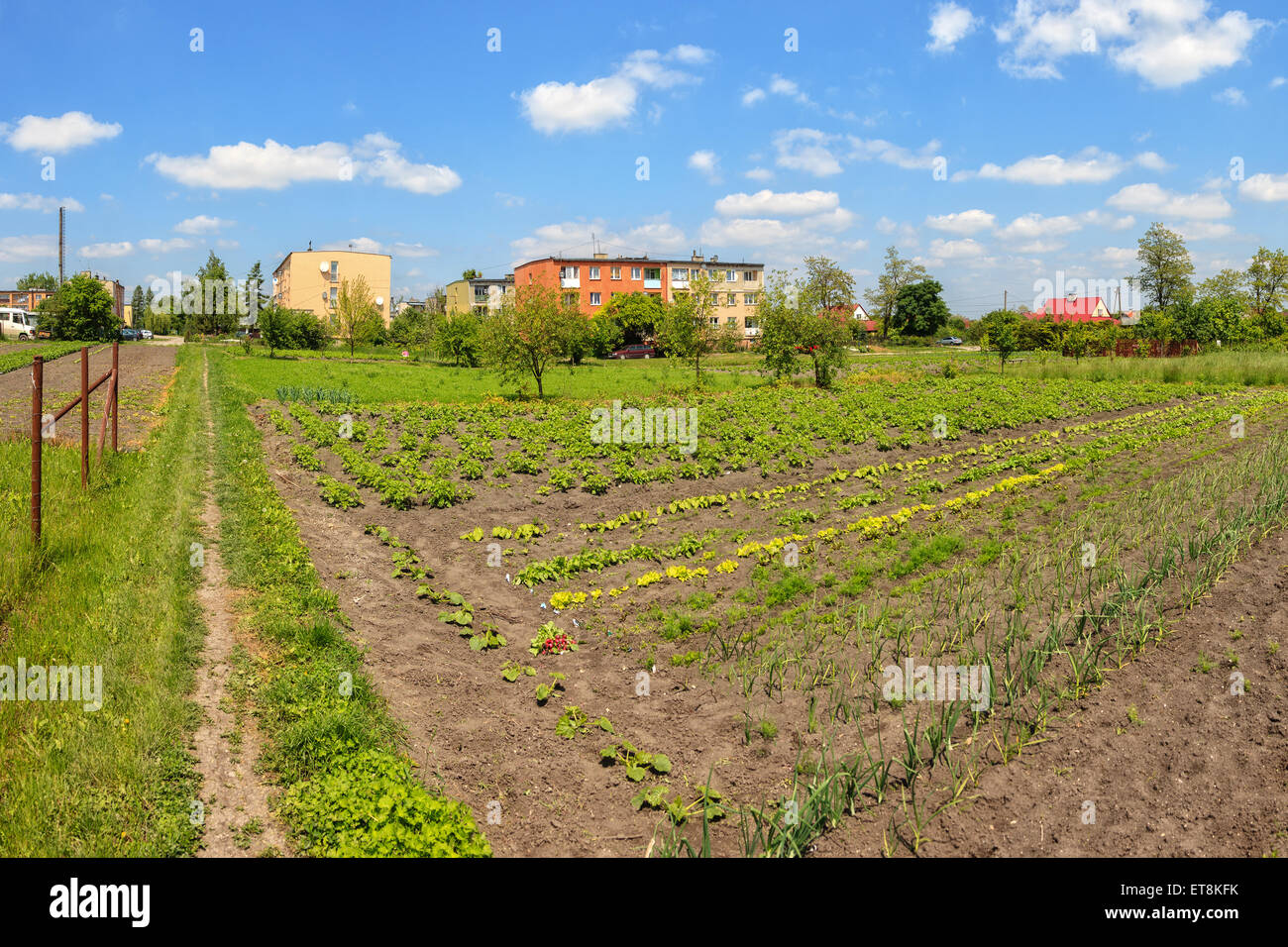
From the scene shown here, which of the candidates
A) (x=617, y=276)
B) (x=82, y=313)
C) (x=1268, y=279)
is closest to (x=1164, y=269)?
(x=1268, y=279)

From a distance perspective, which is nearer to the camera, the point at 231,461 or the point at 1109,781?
the point at 1109,781

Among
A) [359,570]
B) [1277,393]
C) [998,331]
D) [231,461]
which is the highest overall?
[998,331]

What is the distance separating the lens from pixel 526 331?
3002 centimetres

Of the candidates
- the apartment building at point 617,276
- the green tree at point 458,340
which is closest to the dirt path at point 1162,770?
the green tree at point 458,340

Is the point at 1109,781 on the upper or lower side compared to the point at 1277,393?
lower

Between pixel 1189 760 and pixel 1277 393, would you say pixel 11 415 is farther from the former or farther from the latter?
pixel 1277 393

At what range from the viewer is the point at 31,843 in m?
4.20

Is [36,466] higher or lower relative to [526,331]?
lower

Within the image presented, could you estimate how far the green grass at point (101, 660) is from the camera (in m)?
4.45

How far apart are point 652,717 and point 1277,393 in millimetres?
34987

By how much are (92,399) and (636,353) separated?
160 ft

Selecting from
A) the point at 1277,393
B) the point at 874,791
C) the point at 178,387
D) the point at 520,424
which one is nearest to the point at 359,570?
the point at 874,791

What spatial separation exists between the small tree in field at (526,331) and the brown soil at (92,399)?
11.7m

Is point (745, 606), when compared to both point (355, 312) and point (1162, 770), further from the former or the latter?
point (355, 312)
